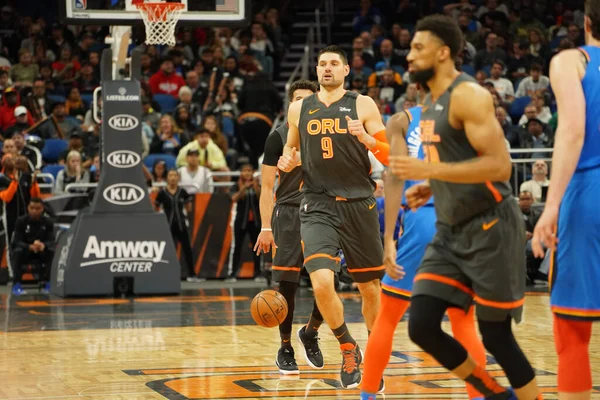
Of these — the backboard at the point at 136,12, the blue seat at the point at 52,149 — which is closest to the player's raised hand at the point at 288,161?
the backboard at the point at 136,12

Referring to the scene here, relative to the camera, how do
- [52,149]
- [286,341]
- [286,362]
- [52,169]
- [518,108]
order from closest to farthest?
[286,362] < [286,341] < [52,169] < [52,149] < [518,108]

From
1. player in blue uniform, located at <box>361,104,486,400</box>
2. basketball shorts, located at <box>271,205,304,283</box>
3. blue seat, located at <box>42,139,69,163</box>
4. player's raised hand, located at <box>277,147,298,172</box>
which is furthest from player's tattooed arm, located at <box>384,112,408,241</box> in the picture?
blue seat, located at <box>42,139,69,163</box>

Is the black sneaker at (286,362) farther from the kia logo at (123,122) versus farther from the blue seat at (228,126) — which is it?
the blue seat at (228,126)

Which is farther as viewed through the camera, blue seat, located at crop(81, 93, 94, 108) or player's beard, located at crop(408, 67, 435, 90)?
blue seat, located at crop(81, 93, 94, 108)

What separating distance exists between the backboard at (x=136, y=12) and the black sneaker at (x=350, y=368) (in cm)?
666

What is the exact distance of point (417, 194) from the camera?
17.4 feet

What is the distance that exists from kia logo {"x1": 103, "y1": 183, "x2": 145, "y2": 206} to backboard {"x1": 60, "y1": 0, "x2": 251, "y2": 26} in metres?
2.34

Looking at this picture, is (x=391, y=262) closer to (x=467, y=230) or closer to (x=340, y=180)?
(x=467, y=230)

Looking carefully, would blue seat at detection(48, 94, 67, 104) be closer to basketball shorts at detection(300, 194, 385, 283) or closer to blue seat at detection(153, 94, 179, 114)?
blue seat at detection(153, 94, 179, 114)

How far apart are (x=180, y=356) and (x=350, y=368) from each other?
6.52ft

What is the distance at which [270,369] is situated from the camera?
8.11 meters

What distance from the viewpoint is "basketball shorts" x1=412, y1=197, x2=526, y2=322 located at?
5.07 m

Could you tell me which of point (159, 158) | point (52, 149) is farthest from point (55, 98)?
point (159, 158)

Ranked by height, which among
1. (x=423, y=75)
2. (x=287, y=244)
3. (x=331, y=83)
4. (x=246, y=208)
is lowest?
(x=246, y=208)
